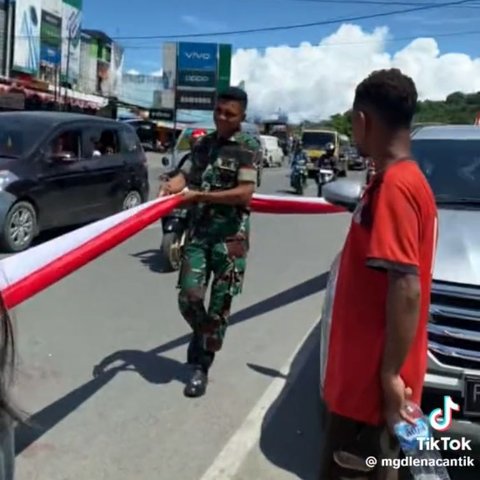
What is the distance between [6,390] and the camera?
1.51 meters

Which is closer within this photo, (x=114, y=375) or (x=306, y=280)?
(x=114, y=375)

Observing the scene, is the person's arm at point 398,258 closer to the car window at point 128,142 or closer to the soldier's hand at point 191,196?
the soldier's hand at point 191,196

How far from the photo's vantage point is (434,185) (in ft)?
16.2

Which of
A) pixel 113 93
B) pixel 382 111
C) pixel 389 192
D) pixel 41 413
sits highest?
pixel 113 93

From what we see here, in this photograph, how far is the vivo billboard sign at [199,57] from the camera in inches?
2368

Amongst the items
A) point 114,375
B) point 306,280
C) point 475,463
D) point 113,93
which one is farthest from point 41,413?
point 113,93

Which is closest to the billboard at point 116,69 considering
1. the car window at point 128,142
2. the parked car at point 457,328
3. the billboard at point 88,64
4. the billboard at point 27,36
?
the billboard at point 88,64

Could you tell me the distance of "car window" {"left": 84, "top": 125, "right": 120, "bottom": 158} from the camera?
11.2 metres

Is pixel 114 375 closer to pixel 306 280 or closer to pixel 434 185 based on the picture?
pixel 434 185

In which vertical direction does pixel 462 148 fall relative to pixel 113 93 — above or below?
below

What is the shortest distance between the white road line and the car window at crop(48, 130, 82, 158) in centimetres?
603

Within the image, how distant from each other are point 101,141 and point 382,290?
9.87 meters

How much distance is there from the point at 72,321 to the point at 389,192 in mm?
4654

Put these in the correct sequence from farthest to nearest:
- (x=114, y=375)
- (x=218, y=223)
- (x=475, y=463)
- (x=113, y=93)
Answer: (x=113, y=93) < (x=114, y=375) < (x=218, y=223) < (x=475, y=463)
